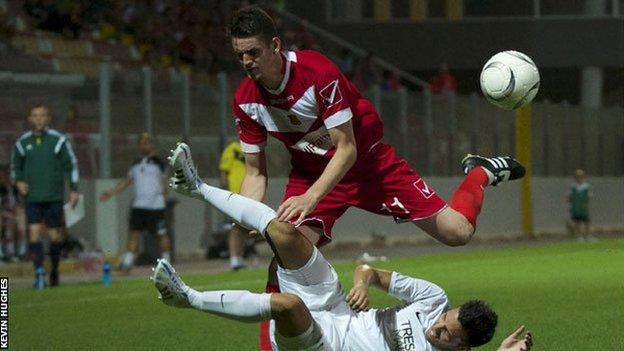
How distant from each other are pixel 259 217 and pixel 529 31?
32.0 meters

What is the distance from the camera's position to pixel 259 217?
931cm

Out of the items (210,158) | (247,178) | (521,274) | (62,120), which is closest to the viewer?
(247,178)

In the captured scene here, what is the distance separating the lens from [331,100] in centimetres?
975

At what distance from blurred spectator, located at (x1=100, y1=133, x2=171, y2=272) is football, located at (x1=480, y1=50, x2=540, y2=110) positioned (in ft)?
40.1

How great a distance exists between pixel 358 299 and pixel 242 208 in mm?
865

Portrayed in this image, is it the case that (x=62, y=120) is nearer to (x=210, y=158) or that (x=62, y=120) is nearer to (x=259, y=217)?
(x=210, y=158)

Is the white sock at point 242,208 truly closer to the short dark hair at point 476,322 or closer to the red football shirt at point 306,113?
the red football shirt at point 306,113

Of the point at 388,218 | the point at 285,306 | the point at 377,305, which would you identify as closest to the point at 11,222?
the point at 377,305

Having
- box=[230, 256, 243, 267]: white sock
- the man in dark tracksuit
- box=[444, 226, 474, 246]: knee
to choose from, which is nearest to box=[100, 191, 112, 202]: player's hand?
box=[230, 256, 243, 267]: white sock

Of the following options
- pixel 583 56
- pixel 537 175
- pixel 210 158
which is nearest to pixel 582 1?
pixel 583 56

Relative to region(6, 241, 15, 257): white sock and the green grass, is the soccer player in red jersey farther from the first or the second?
region(6, 241, 15, 257): white sock

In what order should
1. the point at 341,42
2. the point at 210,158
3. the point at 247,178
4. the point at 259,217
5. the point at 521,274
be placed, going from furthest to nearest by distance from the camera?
the point at 341,42 → the point at 210,158 → the point at 521,274 → the point at 247,178 → the point at 259,217

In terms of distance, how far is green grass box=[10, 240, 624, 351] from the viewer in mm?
12648

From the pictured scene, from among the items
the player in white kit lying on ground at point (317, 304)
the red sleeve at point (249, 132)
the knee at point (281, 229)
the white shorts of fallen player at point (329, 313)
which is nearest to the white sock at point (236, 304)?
the player in white kit lying on ground at point (317, 304)
